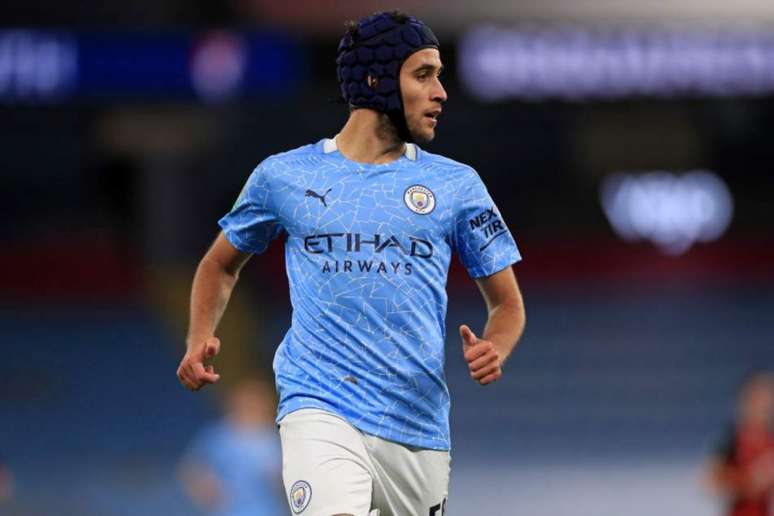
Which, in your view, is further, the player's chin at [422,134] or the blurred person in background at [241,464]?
the blurred person in background at [241,464]

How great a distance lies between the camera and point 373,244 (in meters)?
4.42

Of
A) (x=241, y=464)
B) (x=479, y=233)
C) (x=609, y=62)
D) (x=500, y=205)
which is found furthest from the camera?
(x=500, y=205)

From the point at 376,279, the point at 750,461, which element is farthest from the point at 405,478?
the point at 750,461

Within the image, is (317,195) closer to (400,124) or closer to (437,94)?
(400,124)

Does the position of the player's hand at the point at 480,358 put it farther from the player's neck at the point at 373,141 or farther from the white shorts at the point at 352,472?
the player's neck at the point at 373,141

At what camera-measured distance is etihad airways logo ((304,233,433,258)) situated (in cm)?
442

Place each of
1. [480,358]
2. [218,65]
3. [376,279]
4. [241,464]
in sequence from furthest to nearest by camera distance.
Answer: [218,65] → [241,464] → [376,279] → [480,358]

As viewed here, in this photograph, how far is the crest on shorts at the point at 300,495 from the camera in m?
4.24

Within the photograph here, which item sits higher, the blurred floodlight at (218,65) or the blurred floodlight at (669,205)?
the blurred floodlight at (218,65)

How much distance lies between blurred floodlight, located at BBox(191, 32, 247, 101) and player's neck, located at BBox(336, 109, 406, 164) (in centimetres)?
931

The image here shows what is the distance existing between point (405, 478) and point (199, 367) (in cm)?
69

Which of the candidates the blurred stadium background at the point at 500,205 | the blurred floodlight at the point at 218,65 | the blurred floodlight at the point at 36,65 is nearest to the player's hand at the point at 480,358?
the blurred stadium background at the point at 500,205

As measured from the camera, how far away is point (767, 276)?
18.9 metres

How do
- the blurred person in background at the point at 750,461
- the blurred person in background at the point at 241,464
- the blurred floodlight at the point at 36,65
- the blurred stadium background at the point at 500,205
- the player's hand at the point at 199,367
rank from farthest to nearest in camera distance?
the blurred stadium background at the point at 500,205 < the blurred floodlight at the point at 36,65 < the blurred person in background at the point at 241,464 < the blurred person in background at the point at 750,461 < the player's hand at the point at 199,367
